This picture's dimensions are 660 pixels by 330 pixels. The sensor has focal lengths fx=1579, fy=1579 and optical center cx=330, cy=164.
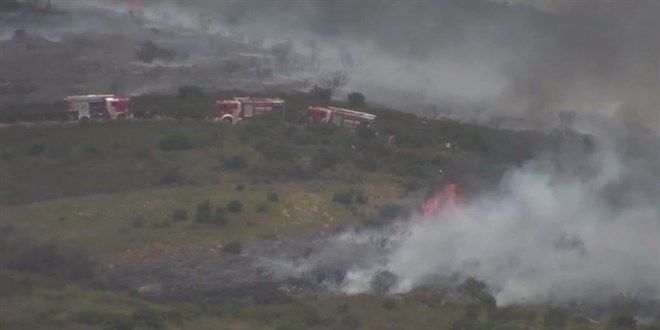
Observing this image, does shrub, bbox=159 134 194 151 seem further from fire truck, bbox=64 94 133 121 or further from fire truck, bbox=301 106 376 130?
fire truck, bbox=301 106 376 130

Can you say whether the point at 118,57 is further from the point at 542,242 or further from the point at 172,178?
the point at 542,242

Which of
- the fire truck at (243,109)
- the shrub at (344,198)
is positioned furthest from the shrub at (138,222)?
the fire truck at (243,109)

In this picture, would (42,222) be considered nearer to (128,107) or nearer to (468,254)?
(468,254)

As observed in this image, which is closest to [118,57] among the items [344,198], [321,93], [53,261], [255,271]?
[321,93]

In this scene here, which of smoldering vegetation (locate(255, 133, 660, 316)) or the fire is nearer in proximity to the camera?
smoldering vegetation (locate(255, 133, 660, 316))

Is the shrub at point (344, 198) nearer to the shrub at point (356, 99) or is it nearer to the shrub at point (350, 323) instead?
the shrub at point (350, 323)

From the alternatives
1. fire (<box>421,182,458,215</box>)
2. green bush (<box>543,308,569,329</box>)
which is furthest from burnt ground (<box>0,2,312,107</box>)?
green bush (<box>543,308,569,329</box>)
